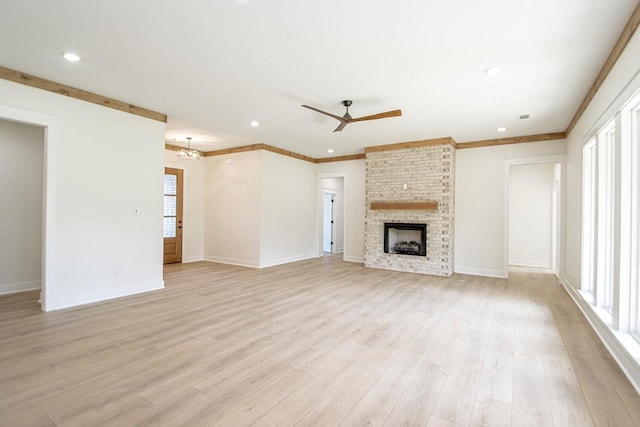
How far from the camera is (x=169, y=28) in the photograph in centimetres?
257

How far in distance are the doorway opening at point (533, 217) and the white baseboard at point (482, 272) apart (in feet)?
4.27

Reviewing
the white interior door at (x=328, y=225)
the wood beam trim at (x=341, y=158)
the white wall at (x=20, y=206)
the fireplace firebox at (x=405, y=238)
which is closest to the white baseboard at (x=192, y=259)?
the white wall at (x=20, y=206)

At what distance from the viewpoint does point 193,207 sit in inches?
300

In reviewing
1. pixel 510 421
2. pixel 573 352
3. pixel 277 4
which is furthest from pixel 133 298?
pixel 573 352

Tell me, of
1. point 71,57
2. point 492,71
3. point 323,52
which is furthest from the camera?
point 492,71

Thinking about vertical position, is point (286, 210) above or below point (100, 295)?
above

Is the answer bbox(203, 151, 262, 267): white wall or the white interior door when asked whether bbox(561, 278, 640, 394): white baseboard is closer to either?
bbox(203, 151, 262, 267): white wall

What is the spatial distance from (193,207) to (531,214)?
28.5 ft

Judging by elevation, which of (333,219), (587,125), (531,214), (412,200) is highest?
(587,125)

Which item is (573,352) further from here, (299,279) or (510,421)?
(299,279)

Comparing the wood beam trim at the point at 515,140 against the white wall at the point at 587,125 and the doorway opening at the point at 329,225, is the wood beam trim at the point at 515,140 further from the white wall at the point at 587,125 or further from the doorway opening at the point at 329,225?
the doorway opening at the point at 329,225

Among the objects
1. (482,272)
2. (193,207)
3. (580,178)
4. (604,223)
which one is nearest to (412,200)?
(482,272)

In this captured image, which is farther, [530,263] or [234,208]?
[530,263]

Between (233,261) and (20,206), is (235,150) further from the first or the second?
(20,206)
